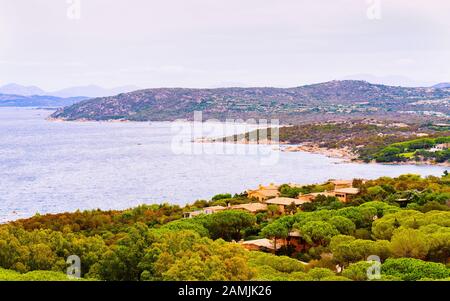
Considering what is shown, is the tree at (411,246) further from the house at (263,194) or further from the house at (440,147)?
the house at (440,147)

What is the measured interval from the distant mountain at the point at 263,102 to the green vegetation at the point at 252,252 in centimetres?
7452

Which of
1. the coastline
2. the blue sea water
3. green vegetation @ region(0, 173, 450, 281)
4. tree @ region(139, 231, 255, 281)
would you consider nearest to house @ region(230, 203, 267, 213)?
green vegetation @ region(0, 173, 450, 281)

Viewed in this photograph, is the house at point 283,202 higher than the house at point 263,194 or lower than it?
higher

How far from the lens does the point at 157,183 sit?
1371 inches

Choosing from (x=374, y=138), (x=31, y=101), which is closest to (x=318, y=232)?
(x=374, y=138)

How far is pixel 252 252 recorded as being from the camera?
978 cm

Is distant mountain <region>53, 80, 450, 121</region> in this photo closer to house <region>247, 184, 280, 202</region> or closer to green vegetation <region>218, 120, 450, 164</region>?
green vegetation <region>218, 120, 450, 164</region>

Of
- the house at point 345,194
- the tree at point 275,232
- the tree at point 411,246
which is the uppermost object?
the tree at point 411,246

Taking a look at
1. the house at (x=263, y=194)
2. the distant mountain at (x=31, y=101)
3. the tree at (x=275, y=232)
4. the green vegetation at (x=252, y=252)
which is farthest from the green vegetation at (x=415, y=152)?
the distant mountain at (x=31, y=101)

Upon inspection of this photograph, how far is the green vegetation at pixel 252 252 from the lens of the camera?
7.07 metres

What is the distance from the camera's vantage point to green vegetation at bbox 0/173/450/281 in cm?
707

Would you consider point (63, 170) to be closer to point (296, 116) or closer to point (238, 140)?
point (238, 140)

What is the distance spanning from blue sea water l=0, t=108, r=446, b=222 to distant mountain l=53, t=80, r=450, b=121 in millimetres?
38689
